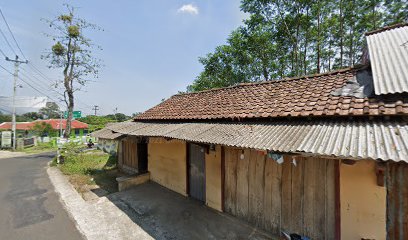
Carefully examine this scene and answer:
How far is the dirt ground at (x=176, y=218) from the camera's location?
17.3 feet

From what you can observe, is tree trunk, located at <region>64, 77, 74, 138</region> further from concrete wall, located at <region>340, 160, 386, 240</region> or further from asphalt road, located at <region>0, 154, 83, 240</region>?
concrete wall, located at <region>340, 160, 386, 240</region>

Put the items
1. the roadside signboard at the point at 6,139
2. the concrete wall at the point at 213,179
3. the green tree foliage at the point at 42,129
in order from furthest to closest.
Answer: the green tree foliage at the point at 42,129 < the roadside signboard at the point at 6,139 < the concrete wall at the point at 213,179

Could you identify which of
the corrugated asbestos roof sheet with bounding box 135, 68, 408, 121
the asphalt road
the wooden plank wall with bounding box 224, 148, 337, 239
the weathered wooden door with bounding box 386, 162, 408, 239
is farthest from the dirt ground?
the corrugated asbestos roof sheet with bounding box 135, 68, 408, 121

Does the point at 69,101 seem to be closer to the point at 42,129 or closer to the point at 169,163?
the point at 169,163

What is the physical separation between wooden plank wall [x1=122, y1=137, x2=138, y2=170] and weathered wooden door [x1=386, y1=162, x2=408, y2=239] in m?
10.2

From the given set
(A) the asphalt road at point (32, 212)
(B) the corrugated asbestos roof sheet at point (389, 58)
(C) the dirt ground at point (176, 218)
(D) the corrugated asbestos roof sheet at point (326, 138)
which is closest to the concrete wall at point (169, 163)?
(C) the dirt ground at point (176, 218)

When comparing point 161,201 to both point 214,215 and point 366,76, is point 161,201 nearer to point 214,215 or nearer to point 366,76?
point 214,215

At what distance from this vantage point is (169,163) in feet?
28.1

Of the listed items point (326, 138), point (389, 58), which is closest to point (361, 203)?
point (326, 138)

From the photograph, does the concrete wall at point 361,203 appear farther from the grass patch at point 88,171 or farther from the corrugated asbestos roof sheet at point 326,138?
the grass patch at point 88,171

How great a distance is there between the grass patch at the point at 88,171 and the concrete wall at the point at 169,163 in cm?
204

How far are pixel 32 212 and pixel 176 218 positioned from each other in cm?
509

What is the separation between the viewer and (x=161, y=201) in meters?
7.36

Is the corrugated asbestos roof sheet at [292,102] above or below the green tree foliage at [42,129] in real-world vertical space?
above
